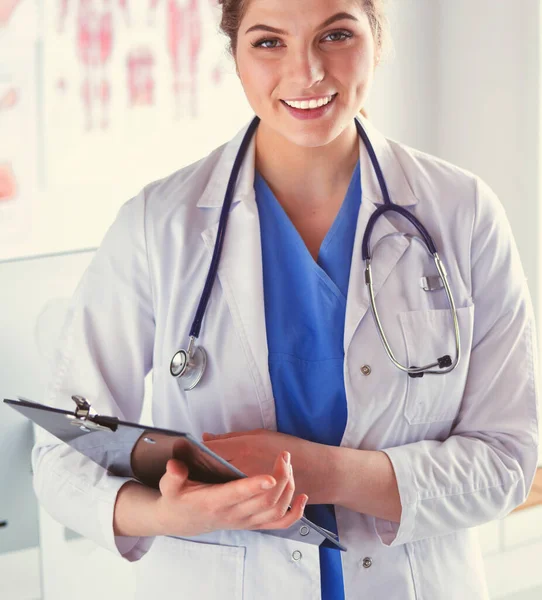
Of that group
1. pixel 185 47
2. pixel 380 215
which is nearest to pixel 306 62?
pixel 380 215

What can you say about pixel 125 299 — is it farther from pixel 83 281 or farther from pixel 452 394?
pixel 452 394

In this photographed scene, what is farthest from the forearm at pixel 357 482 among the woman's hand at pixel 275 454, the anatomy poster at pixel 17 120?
the anatomy poster at pixel 17 120

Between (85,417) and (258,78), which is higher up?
(258,78)

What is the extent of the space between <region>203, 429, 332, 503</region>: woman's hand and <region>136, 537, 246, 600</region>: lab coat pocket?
15 cm

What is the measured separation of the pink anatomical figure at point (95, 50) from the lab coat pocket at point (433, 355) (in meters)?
1.08

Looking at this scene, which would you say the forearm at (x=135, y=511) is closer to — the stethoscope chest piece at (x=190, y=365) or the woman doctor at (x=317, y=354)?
the woman doctor at (x=317, y=354)

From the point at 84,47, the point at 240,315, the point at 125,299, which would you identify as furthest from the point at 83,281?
the point at 84,47

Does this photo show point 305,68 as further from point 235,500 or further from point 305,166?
point 235,500

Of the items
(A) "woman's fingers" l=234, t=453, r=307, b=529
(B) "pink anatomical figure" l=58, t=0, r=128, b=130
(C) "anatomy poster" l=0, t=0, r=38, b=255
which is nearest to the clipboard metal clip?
(A) "woman's fingers" l=234, t=453, r=307, b=529

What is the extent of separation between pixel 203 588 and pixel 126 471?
0.60ft

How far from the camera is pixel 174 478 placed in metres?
0.96

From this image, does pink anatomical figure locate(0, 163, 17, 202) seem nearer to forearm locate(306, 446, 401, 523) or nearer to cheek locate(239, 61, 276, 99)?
cheek locate(239, 61, 276, 99)

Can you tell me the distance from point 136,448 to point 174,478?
53mm

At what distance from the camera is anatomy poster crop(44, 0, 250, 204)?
6.26ft
